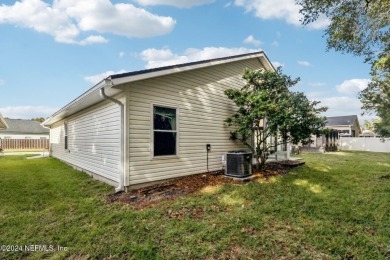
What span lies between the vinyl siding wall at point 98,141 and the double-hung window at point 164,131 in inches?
40.7

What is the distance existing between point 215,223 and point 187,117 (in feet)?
12.5

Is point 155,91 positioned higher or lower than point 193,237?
higher

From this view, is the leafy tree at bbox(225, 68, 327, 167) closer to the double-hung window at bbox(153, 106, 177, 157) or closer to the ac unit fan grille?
the ac unit fan grille

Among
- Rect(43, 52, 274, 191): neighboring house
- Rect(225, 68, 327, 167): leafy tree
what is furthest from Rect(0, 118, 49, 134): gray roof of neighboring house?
Rect(225, 68, 327, 167): leafy tree

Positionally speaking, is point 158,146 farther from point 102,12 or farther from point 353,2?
point 353,2

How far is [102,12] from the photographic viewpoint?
7.74 metres

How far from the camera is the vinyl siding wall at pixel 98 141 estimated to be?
5.88 m

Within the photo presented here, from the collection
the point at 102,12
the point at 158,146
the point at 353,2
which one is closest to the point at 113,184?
the point at 158,146

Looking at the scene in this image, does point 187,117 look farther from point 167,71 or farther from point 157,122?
point 167,71

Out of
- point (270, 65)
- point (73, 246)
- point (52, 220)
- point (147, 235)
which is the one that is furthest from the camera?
point (270, 65)

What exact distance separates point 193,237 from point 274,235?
121cm

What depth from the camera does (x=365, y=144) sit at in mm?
21531

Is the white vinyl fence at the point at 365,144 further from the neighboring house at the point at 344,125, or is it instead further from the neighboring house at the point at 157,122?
the neighboring house at the point at 157,122

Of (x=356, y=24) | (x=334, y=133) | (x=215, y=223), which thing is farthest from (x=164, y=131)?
(x=334, y=133)
